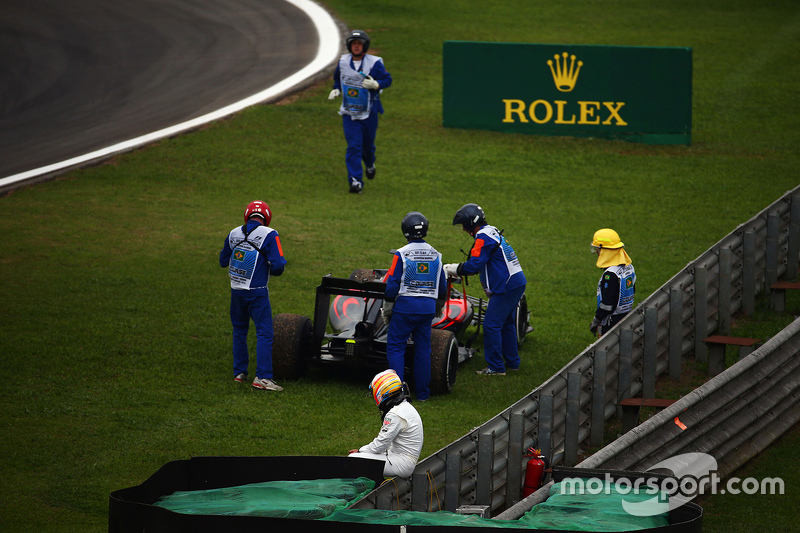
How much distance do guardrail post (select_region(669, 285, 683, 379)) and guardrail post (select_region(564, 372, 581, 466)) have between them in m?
2.25

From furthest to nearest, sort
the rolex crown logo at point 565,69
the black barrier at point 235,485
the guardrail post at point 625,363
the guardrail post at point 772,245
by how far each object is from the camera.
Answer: the rolex crown logo at point 565,69
the guardrail post at point 772,245
the guardrail post at point 625,363
the black barrier at point 235,485

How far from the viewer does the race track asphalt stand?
2327 cm

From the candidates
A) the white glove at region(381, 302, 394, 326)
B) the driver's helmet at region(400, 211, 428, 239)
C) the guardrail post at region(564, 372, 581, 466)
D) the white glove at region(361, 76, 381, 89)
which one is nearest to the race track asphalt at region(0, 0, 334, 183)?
the white glove at region(361, 76, 381, 89)

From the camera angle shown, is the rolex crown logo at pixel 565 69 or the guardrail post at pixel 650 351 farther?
the rolex crown logo at pixel 565 69

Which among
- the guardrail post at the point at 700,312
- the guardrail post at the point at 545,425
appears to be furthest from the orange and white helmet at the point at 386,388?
the guardrail post at the point at 700,312

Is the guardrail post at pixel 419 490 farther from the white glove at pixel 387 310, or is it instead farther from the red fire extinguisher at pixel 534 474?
the white glove at pixel 387 310

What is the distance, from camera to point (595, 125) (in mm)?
23000

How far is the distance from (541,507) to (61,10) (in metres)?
33.2

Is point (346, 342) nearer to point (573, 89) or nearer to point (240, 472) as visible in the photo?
point (240, 472)

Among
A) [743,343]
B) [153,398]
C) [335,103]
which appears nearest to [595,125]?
[335,103]

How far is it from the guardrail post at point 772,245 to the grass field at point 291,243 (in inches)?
81.7

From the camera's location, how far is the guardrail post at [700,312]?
11.2 metres

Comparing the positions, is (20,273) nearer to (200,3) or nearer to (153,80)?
(153,80)

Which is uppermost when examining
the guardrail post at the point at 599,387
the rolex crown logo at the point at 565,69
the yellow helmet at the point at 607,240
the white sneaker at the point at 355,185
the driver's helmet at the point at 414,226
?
the rolex crown logo at the point at 565,69
